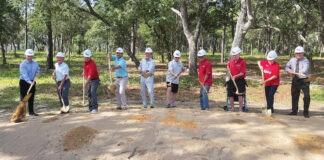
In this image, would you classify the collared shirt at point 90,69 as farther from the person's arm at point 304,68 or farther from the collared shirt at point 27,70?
the person's arm at point 304,68

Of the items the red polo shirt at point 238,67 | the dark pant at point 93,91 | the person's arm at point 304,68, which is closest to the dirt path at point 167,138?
the dark pant at point 93,91

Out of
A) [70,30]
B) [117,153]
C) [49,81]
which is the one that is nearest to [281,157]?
[117,153]

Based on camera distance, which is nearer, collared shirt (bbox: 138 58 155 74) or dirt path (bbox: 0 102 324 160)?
dirt path (bbox: 0 102 324 160)

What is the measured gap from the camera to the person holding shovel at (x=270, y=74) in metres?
6.23

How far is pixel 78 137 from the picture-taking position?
4.36 metres

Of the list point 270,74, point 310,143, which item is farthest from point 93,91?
point 310,143

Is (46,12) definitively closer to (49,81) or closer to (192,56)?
(49,81)

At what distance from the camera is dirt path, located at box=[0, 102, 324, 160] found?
11.7ft

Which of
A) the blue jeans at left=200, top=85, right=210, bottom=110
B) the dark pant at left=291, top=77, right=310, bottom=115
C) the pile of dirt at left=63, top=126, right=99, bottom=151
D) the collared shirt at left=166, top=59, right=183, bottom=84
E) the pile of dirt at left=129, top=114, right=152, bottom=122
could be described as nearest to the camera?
the pile of dirt at left=63, top=126, right=99, bottom=151

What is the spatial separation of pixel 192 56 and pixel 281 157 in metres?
12.6

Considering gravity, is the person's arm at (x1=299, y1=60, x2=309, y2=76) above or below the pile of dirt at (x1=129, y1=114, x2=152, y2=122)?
above

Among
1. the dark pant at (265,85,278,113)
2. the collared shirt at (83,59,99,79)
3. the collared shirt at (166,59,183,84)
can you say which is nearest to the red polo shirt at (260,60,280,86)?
the dark pant at (265,85,278,113)

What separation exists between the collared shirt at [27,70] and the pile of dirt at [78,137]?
2.81 meters

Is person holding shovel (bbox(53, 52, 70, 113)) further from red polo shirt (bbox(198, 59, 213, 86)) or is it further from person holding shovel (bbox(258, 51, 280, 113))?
person holding shovel (bbox(258, 51, 280, 113))
